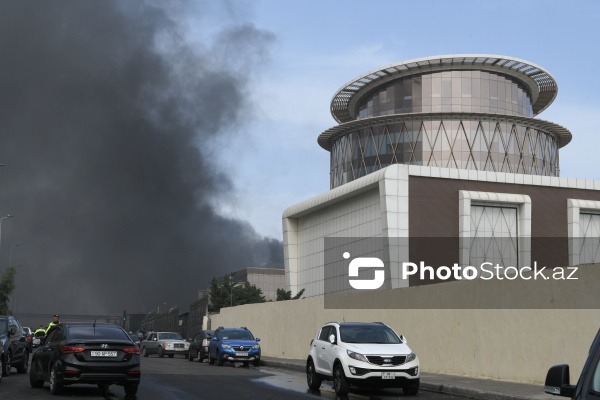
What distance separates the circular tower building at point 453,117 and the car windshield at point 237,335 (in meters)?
49.7

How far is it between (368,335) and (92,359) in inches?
248

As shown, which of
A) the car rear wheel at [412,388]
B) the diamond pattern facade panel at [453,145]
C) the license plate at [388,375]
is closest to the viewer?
the license plate at [388,375]

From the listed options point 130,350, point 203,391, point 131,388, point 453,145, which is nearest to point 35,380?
point 131,388

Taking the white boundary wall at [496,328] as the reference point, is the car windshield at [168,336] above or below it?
below

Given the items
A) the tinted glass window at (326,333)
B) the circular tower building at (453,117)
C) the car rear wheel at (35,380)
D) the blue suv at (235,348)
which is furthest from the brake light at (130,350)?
the circular tower building at (453,117)

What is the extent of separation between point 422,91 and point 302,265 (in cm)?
2318

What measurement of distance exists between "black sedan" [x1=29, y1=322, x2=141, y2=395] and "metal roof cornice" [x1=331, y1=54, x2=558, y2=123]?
68.0 metres

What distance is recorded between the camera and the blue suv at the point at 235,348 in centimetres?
3341

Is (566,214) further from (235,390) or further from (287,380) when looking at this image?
(235,390)

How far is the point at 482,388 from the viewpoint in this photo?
18.5m

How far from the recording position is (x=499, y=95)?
84.1 m

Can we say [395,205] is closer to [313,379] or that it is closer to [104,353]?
[313,379]

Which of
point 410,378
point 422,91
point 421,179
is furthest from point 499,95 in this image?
point 410,378

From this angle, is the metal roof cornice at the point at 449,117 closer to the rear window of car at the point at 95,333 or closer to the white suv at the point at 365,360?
the white suv at the point at 365,360
